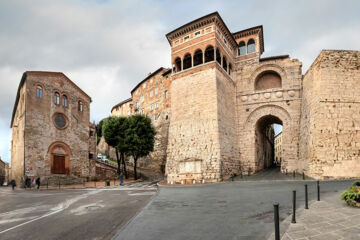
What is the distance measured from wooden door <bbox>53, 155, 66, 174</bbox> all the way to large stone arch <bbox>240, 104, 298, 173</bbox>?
2071 cm

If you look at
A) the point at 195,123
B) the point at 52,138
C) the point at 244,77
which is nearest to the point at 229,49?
the point at 244,77

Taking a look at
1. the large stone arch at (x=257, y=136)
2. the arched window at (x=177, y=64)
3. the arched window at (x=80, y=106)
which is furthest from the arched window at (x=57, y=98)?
the large stone arch at (x=257, y=136)

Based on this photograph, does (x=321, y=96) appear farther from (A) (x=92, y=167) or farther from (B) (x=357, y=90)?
(A) (x=92, y=167)

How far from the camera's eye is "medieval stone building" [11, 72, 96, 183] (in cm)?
2508

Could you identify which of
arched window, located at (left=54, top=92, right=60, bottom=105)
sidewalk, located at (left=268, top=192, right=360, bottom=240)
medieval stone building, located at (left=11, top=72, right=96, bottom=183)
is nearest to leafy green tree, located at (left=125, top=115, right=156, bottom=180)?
medieval stone building, located at (left=11, top=72, right=96, bottom=183)

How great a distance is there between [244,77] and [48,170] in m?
24.3

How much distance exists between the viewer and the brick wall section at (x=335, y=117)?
57.1ft

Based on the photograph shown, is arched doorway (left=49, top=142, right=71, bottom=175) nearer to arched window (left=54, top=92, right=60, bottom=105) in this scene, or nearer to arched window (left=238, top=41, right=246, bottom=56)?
arched window (left=54, top=92, right=60, bottom=105)

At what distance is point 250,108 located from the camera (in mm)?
25391

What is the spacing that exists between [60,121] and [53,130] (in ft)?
5.26

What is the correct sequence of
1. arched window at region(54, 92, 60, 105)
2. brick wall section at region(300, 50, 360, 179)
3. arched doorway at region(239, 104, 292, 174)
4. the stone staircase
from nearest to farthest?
brick wall section at region(300, 50, 360, 179)
arched doorway at region(239, 104, 292, 174)
the stone staircase
arched window at region(54, 92, 60, 105)

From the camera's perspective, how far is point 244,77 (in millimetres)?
26547

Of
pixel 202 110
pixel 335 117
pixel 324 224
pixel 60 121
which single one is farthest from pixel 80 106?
pixel 324 224

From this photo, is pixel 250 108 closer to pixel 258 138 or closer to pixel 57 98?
pixel 258 138
